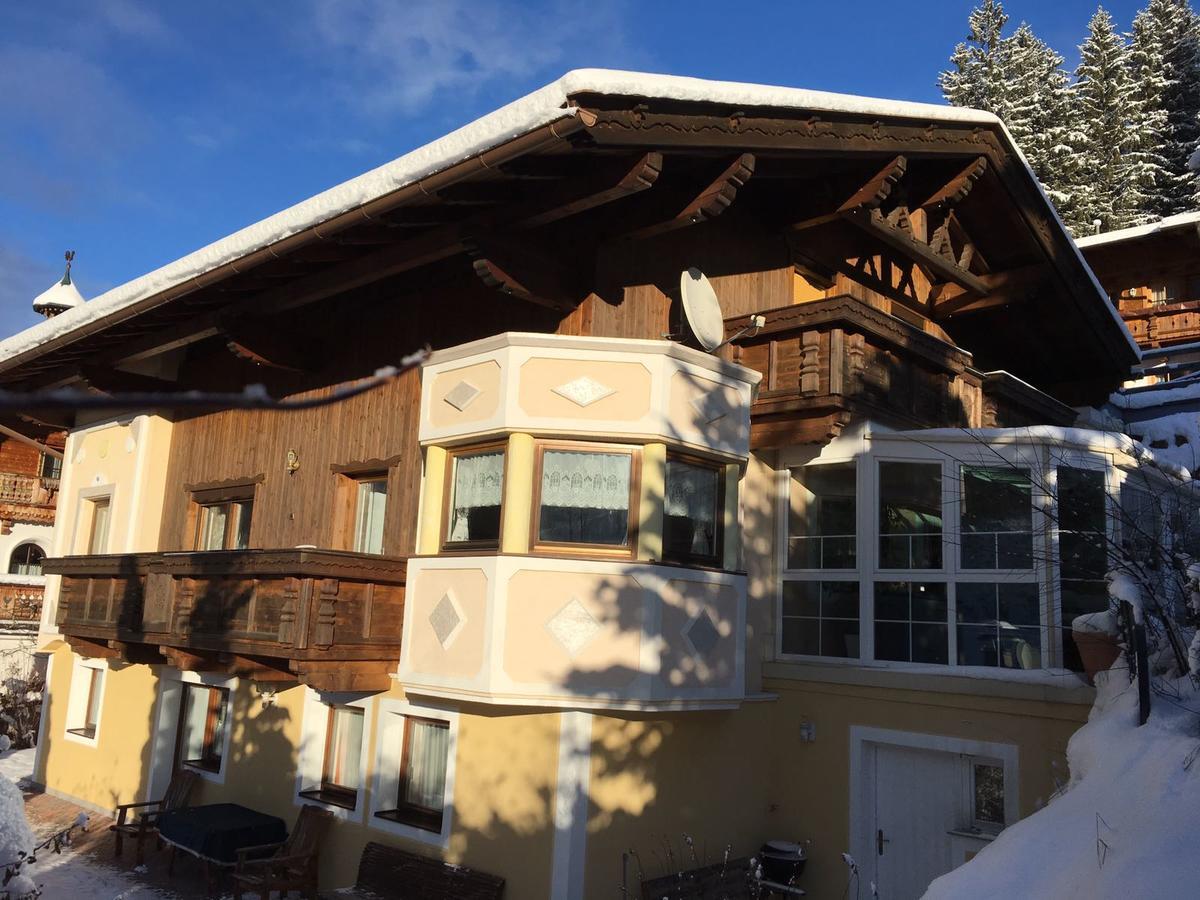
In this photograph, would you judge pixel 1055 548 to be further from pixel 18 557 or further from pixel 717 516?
pixel 18 557

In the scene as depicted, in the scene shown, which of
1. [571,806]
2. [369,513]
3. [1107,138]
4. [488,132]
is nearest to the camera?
Result: [488,132]

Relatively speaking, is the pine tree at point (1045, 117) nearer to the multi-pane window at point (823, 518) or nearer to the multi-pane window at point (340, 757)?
the multi-pane window at point (823, 518)

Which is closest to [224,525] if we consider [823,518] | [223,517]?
[223,517]

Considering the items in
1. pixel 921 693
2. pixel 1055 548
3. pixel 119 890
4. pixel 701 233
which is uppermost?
pixel 701 233

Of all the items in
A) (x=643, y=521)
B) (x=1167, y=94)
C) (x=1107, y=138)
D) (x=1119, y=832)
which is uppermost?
(x=1167, y=94)

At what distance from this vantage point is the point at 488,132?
21.9 ft

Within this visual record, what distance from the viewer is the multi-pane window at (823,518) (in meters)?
9.43

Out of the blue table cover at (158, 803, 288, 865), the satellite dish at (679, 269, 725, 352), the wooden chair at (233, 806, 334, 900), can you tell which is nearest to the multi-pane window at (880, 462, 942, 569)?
the satellite dish at (679, 269, 725, 352)

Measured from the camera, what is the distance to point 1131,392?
1780 cm

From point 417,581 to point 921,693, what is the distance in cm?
448

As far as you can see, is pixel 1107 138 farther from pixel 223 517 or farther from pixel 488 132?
pixel 488 132

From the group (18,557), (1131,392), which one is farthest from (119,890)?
(18,557)

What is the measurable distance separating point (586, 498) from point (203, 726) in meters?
6.92

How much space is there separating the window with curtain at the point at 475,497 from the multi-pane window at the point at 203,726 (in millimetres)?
4928
